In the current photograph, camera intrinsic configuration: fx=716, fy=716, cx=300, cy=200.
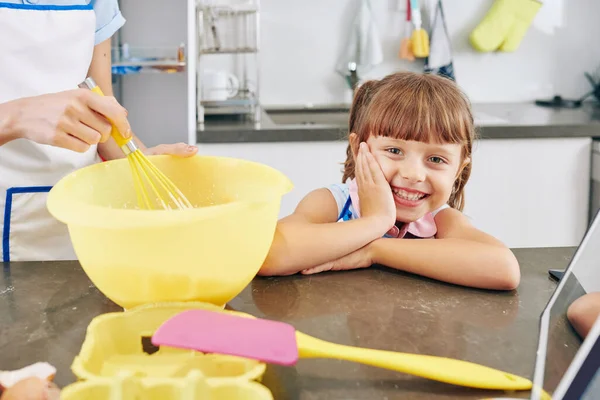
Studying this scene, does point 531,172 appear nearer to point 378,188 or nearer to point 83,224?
point 378,188

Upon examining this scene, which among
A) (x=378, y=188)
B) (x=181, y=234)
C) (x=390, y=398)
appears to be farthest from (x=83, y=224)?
(x=378, y=188)

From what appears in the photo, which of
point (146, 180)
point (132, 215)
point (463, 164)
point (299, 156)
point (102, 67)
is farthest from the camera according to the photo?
point (299, 156)

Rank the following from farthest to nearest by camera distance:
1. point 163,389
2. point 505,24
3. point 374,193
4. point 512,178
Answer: point 505,24 < point 512,178 < point 374,193 < point 163,389

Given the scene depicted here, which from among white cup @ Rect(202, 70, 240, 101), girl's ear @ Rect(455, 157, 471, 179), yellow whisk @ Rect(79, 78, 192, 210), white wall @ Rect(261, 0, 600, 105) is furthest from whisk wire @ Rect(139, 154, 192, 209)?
white wall @ Rect(261, 0, 600, 105)

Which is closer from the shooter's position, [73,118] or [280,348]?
[280,348]

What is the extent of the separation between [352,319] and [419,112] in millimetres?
478

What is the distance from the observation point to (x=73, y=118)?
0.89 metres

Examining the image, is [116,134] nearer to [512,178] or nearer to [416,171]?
[416,171]

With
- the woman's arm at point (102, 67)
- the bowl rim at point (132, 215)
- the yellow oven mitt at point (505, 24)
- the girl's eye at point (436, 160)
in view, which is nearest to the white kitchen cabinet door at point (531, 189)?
the yellow oven mitt at point (505, 24)

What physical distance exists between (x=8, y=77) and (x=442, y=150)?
820mm

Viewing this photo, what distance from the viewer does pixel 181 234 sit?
2.38ft

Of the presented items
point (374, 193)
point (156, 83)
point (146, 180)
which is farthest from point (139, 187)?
point (156, 83)

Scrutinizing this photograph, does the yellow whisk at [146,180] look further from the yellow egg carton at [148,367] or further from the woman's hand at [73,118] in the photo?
the yellow egg carton at [148,367]

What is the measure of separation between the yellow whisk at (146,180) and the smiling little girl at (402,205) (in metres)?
0.16
